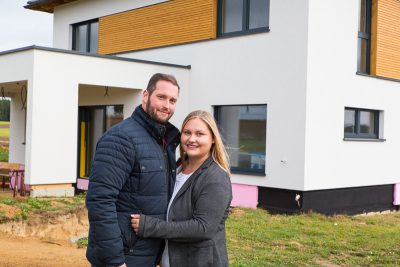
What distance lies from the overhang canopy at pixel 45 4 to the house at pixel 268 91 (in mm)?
4222

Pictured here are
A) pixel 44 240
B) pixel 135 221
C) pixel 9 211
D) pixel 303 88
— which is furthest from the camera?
pixel 303 88

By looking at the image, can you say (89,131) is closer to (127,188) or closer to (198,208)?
(127,188)

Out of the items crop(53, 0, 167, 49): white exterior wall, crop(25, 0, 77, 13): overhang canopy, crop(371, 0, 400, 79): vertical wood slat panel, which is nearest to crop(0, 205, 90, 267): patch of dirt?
crop(53, 0, 167, 49): white exterior wall

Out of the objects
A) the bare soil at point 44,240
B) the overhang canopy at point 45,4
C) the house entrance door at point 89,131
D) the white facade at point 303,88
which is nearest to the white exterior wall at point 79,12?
the overhang canopy at point 45,4

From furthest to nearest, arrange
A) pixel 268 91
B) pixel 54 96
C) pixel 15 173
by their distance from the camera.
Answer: pixel 15 173, pixel 268 91, pixel 54 96

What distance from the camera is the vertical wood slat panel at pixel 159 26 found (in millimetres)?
12633

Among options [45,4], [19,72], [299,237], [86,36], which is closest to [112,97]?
[19,72]

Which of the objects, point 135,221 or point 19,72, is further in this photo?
point 19,72

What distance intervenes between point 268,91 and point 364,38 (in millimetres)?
2958

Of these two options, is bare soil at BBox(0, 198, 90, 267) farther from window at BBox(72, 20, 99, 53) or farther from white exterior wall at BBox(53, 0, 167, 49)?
window at BBox(72, 20, 99, 53)

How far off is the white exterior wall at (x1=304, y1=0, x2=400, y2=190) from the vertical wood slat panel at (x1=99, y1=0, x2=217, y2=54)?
2789mm

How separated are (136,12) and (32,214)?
7.36 metres

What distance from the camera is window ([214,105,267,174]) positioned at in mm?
11523

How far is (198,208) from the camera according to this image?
2967 mm
